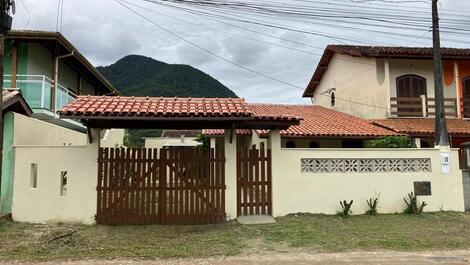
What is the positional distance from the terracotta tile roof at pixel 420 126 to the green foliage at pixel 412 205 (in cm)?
585

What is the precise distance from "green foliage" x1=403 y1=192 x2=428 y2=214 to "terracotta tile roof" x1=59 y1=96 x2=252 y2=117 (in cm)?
498

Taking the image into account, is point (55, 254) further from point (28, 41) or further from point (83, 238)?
point (28, 41)

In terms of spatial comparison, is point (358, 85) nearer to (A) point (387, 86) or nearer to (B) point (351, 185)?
(A) point (387, 86)

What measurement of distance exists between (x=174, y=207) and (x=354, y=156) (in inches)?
189

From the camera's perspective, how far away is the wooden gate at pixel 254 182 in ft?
33.7

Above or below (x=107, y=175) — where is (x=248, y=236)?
below

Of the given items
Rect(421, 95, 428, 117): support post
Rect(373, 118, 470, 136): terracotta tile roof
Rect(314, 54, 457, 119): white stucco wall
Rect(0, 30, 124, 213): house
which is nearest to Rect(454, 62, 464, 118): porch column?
Rect(314, 54, 457, 119): white stucco wall

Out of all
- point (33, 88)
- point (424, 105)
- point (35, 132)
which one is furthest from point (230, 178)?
point (424, 105)

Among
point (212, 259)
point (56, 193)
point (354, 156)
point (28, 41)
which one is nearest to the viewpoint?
point (212, 259)

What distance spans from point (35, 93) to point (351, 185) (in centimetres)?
1114

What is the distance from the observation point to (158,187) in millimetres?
9664

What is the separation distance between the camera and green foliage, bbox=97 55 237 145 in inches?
1881

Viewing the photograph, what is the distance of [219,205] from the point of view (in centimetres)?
991

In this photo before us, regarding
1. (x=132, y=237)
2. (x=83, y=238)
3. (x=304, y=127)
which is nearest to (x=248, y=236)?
(x=132, y=237)
